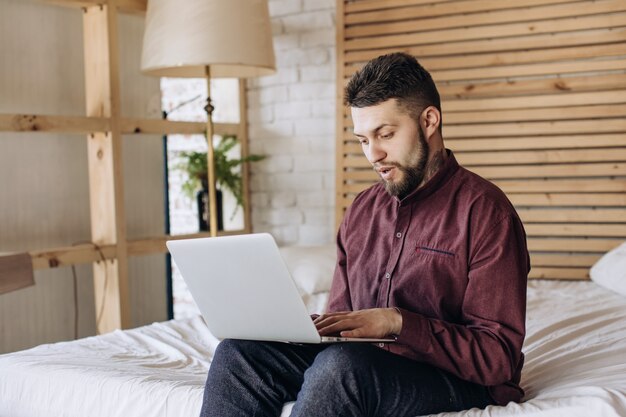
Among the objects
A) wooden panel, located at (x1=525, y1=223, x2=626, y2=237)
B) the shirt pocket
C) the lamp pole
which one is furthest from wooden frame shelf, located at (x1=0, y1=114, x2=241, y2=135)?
the shirt pocket

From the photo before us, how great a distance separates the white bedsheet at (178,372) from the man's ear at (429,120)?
0.59 m

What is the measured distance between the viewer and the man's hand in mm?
1534

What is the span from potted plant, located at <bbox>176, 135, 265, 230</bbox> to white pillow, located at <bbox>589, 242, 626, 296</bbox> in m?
1.69

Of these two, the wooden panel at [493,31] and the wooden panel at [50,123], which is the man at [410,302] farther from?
the wooden panel at [493,31]

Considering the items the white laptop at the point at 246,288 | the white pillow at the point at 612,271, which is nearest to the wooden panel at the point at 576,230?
the white pillow at the point at 612,271

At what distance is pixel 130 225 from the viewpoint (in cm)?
365

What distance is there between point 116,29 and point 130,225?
35.1 inches

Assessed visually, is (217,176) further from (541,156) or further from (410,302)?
(410,302)

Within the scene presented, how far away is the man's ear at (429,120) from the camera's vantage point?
1728 millimetres

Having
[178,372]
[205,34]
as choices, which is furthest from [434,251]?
[205,34]

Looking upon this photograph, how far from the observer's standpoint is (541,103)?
3.35 meters

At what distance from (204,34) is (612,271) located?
69.9 inches

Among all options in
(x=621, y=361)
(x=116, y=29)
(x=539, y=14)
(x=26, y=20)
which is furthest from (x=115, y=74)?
(x=621, y=361)

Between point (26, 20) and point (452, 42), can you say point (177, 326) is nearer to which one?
Result: point (26, 20)
